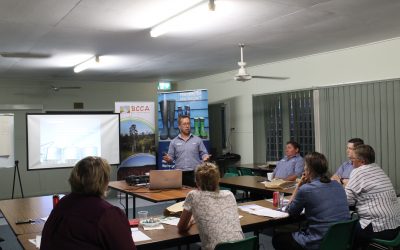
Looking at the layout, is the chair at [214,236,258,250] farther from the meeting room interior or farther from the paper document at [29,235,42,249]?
the paper document at [29,235,42,249]

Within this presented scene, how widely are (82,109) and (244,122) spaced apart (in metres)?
3.71

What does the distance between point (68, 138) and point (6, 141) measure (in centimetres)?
135

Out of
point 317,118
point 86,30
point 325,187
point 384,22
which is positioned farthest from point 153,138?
point 325,187

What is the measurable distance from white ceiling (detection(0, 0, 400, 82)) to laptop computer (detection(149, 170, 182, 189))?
5.34 ft

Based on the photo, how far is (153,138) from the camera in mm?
8148

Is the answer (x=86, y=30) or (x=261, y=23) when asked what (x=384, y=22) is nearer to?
(x=261, y=23)

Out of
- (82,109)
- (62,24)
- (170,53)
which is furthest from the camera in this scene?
(82,109)

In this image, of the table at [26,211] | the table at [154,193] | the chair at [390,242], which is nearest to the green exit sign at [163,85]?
the table at [154,193]

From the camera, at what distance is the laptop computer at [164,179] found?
416 cm

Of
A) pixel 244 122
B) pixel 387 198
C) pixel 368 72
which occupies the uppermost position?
pixel 368 72

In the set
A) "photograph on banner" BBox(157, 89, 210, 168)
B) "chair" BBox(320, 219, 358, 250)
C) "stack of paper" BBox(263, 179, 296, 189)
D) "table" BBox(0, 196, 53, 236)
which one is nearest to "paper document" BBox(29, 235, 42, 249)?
"table" BBox(0, 196, 53, 236)

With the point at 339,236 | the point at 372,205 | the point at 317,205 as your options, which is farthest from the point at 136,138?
the point at 339,236

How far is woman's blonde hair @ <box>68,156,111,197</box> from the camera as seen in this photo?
6.15ft

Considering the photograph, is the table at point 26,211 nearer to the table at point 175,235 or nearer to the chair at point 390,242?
the table at point 175,235
